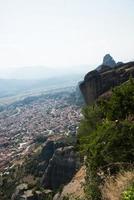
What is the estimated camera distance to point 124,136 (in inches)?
784

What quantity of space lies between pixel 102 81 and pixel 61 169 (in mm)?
16068

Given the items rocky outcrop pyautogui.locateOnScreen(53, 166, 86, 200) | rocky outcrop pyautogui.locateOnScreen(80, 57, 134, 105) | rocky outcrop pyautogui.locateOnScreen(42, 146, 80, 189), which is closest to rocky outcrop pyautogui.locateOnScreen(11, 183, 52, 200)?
rocky outcrop pyautogui.locateOnScreen(42, 146, 80, 189)

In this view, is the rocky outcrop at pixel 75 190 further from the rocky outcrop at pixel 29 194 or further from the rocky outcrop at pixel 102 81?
the rocky outcrop at pixel 102 81

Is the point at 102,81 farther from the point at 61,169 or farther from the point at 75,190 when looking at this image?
the point at 75,190

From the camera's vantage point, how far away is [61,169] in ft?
187

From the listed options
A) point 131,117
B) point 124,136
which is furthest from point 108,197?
point 131,117

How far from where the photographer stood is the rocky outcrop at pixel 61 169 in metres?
54.8

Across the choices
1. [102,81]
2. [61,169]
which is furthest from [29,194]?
[102,81]

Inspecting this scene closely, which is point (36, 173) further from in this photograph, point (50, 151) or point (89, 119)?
point (89, 119)

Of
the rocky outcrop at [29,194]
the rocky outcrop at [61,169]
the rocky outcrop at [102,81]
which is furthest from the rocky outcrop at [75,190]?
the rocky outcrop at [102,81]

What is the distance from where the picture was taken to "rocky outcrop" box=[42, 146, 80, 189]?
180 feet

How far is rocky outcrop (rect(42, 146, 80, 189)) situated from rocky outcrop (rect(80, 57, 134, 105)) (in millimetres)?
9500

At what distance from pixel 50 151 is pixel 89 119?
1599 inches

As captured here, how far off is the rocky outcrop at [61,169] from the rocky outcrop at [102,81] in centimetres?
950
